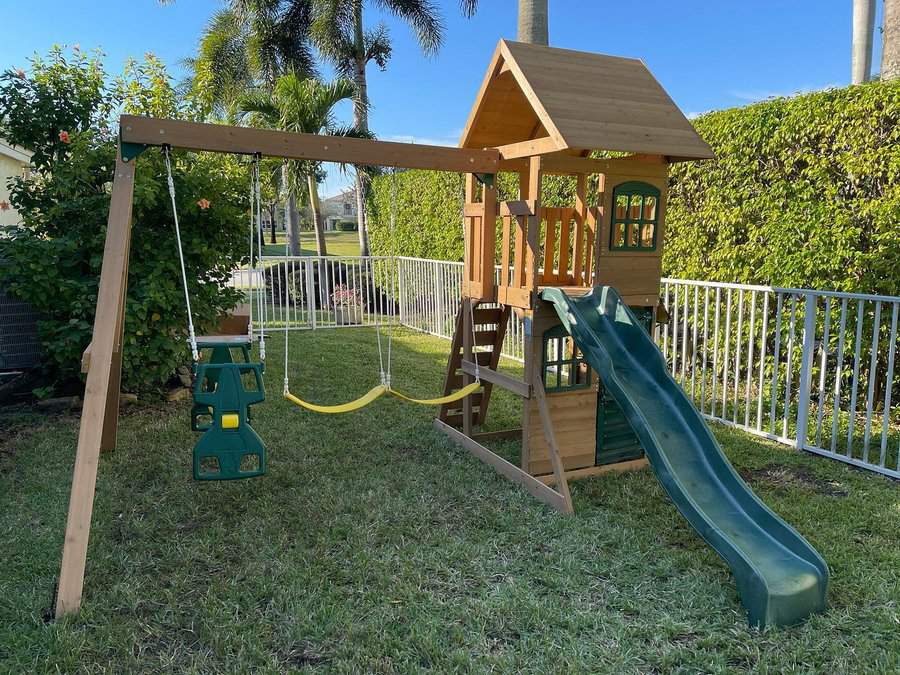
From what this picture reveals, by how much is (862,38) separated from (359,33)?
42.9ft

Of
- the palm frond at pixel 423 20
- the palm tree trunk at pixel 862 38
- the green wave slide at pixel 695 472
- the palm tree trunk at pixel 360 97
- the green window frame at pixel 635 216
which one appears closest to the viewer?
the green wave slide at pixel 695 472

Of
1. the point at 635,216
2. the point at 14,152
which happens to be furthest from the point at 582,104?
the point at 14,152

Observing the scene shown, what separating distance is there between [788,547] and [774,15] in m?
32.2

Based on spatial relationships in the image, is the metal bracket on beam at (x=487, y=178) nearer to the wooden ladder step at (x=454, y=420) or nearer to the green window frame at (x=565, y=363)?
the green window frame at (x=565, y=363)

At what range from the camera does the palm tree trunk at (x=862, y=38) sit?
38.8 feet

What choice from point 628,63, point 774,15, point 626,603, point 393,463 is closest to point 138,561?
point 393,463

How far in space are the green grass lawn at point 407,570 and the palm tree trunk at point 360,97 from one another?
1153 cm

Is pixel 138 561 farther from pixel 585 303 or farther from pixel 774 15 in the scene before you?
pixel 774 15

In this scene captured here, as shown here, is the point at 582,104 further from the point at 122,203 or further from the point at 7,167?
the point at 7,167

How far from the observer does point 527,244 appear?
4.42 m

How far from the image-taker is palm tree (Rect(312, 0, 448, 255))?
19.0 metres

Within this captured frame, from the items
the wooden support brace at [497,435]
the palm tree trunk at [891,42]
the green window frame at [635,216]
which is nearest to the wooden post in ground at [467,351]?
the wooden support brace at [497,435]

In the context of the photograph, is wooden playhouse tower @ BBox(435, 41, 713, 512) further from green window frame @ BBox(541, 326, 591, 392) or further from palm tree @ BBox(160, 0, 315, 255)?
palm tree @ BBox(160, 0, 315, 255)

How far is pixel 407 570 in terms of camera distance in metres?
3.20
